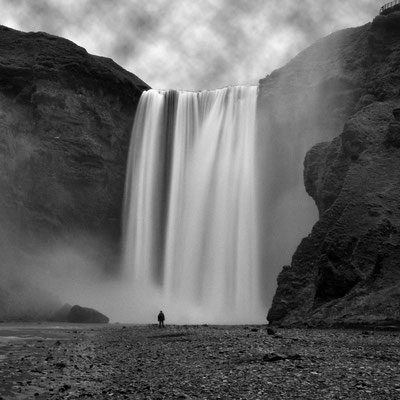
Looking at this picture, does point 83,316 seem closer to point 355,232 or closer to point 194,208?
point 194,208

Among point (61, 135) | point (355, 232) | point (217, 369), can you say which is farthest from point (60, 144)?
point (217, 369)

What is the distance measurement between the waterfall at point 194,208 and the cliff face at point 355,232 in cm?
1378

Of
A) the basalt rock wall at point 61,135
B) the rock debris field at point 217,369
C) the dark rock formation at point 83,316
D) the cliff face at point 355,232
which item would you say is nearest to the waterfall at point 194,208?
the basalt rock wall at point 61,135

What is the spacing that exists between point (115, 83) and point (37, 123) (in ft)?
36.3

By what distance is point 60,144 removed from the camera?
6038cm

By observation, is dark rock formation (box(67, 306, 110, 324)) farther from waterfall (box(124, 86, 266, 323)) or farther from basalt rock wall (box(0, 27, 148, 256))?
basalt rock wall (box(0, 27, 148, 256))

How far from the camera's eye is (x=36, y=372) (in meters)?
15.4

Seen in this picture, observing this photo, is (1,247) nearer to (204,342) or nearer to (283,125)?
(283,125)

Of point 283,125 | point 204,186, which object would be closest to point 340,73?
point 283,125

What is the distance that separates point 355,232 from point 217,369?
56.0 ft

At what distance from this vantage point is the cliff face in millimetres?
26250

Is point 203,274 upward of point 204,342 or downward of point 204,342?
upward

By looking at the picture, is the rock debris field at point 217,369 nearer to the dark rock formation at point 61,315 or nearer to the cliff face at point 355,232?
the cliff face at point 355,232

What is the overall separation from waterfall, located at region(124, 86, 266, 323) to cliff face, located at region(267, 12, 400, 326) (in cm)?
1378
